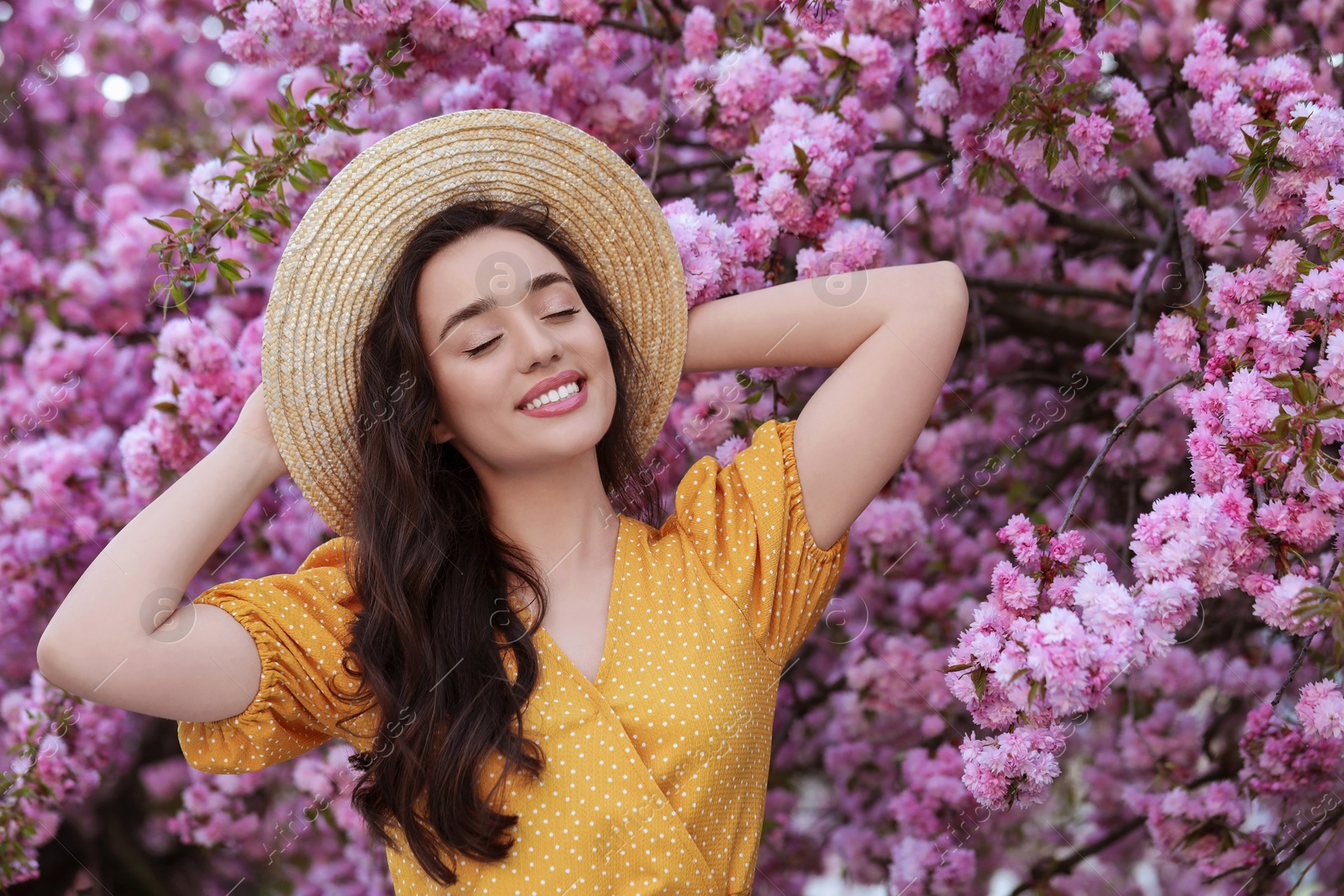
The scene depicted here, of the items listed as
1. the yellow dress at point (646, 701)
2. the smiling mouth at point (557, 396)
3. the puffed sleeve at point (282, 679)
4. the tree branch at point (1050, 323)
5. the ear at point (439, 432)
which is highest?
the smiling mouth at point (557, 396)

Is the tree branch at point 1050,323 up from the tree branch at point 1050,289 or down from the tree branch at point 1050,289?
down

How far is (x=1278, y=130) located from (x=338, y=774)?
230 centimetres

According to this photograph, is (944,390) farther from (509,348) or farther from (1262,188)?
(509,348)

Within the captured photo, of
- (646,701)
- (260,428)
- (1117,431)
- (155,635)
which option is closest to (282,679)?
(155,635)

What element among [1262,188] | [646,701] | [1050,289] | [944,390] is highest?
[1262,188]

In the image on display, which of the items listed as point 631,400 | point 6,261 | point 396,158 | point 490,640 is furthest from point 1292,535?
point 6,261

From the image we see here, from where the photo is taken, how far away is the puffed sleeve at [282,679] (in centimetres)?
134

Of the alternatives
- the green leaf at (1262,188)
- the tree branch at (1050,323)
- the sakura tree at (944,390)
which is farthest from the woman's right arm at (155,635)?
the tree branch at (1050,323)

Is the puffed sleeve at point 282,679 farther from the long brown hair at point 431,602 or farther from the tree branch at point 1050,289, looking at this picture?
the tree branch at point 1050,289

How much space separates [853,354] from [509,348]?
48 cm

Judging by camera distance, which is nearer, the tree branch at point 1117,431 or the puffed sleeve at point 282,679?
the puffed sleeve at point 282,679

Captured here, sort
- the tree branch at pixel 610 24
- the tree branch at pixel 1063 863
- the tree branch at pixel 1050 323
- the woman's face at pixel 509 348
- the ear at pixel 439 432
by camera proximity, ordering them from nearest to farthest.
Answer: the woman's face at pixel 509 348 → the ear at pixel 439 432 → the tree branch at pixel 610 24 → the tree branch at pixel 1063 863 → the tree branch at pixel 1050 323

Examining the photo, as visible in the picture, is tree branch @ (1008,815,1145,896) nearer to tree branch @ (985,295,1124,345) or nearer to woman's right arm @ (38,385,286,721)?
tree branch @ (985,295,1124,345)

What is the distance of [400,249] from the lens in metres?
1.52
